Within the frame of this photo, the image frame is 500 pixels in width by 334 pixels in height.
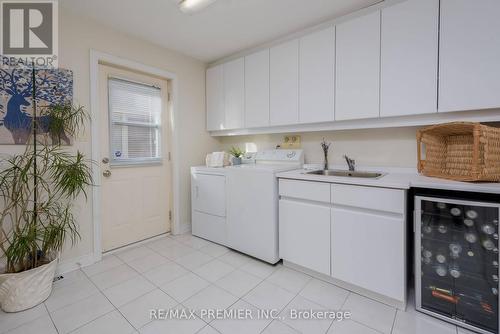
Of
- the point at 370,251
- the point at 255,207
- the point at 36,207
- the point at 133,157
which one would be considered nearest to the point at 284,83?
the point at 255,207

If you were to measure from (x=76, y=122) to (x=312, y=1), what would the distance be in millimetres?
2394

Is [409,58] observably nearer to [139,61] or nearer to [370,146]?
[370,146]

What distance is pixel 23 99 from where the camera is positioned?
1868 mm

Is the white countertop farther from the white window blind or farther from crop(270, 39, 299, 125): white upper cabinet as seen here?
the white window blind

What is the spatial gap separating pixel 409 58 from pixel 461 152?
80 cm

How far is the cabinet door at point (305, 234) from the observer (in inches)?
73.9

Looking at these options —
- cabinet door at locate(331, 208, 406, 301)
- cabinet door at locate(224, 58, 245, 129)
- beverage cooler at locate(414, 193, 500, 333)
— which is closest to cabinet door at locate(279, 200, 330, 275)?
cabinet door at locate(331, 208, 406, 301)

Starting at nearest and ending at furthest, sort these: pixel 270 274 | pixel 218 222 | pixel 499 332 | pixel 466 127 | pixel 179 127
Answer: pixel 499 332
pixel 466 127
pixel 270 274
pixel 218 222
pixel 179 127

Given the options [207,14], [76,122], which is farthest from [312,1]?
[76,122]

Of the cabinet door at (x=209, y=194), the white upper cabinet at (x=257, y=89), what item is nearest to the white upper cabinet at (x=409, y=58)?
the white upper cabinet at (x=257, y=89)

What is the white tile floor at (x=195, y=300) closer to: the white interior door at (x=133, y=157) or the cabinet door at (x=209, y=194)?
the white interior door at (x=133, y=157)

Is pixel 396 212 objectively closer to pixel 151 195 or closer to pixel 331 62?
pixel 331 62

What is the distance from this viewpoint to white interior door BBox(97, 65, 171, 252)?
2457 millimetres

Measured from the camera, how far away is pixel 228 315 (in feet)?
5.12
